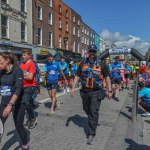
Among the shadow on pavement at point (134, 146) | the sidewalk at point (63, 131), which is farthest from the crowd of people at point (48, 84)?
the shadow on pavement at point (134, 146)

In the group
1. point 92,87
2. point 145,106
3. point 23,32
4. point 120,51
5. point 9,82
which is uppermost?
A: point 23,32

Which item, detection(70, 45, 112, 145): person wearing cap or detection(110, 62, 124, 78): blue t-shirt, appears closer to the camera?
detection(70, 45, 112, 145): person wearing cap

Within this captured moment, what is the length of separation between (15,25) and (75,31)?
20241 mm

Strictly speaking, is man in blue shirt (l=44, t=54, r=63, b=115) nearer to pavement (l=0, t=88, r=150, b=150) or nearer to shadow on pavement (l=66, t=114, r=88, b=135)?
pavement (l=0, t=88, r=150, b=150)

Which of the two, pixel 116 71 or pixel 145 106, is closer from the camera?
pixel 145 106

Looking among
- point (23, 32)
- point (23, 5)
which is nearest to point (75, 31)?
point (23, 5)

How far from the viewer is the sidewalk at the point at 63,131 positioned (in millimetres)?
4639

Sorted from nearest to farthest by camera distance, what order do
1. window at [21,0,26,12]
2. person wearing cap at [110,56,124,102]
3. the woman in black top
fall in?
the woman in black top
person wearing cap at [110,56,124,102]
window at [21,0,26,12]

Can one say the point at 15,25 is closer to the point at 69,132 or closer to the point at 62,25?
the point at 62,25

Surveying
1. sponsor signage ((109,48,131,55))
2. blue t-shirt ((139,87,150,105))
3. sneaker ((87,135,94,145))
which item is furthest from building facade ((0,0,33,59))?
sneaker ((87,135,94,145))

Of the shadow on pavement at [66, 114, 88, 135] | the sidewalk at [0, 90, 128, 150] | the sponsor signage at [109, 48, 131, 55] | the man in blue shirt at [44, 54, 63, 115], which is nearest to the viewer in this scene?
the sidewalk at [0, 90, 128, 150]

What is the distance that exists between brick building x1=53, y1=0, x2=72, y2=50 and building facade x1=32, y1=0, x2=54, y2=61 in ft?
4.51

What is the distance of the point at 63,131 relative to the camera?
5.57 m

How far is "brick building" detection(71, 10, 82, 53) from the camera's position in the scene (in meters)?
40.5
